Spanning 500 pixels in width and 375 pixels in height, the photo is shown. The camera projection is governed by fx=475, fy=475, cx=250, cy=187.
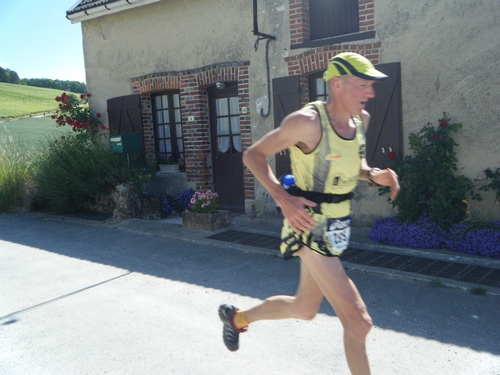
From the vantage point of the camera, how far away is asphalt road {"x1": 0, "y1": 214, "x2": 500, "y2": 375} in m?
3.45

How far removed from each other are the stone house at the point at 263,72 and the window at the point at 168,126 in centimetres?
2

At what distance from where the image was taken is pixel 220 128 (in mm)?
9516

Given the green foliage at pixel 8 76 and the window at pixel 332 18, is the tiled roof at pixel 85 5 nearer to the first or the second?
the window at pixel 332 18

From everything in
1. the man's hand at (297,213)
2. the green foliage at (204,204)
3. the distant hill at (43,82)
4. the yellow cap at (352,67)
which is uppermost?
the distant hill at (43,82)

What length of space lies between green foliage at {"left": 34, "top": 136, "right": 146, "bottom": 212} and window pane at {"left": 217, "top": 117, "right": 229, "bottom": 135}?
5.84ft

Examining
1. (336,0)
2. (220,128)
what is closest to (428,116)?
(336,0)

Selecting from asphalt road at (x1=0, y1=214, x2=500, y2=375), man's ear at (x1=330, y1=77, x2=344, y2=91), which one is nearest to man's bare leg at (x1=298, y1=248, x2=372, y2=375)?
asphalt road at (x1=0, y1=214, x2=500, y2=375)

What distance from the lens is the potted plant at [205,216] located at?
25.7 feet

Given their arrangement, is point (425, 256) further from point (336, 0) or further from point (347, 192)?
point (336, 0)

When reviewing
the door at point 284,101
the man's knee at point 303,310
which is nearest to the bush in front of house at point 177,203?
the door at point 284,101

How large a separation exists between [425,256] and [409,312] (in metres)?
1.79

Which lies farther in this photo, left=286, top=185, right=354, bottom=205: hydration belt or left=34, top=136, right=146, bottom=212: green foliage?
left=34, top=136, right=146, bottom=212: green foliage

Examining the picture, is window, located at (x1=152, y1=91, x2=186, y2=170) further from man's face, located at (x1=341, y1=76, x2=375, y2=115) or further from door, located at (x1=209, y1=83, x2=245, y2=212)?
man's face, located at (x1=341, y1=76, x2=375, y2=115)

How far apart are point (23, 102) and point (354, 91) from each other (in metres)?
46.7
